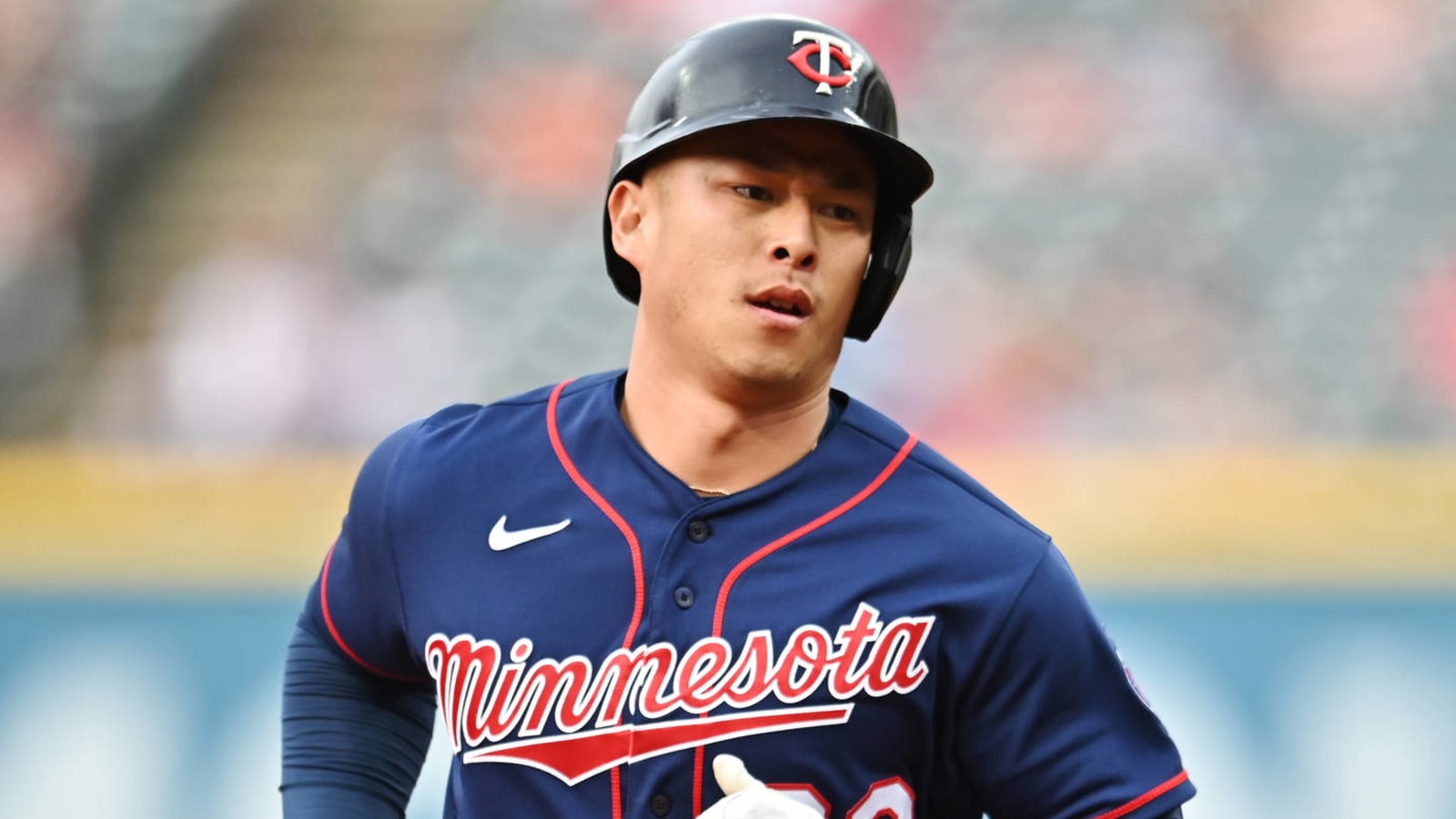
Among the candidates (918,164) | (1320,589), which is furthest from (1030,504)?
(918,164)

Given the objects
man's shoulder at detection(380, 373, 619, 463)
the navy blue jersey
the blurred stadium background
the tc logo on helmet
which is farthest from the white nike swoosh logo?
the blurred stadium background

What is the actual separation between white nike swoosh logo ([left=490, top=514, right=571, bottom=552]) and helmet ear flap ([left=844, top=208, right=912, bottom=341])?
0.37 m

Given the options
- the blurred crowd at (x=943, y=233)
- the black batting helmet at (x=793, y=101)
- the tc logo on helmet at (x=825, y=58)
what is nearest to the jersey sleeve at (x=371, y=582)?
the black batting helmet at (x=793, y=101)

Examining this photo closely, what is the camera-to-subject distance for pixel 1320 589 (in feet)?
13.6

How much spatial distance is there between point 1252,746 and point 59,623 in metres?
2.85

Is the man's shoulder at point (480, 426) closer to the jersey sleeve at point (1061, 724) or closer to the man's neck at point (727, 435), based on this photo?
the man's neck at point (727, 435)

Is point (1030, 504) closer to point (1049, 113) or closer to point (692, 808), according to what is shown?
point (1049, 113)

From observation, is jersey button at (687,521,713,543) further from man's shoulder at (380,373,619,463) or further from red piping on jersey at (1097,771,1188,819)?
red piping on jersey at (1097,771,1188,819)

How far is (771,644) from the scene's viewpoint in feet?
5.34

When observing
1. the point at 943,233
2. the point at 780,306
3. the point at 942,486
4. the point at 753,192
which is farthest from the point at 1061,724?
the point at 943,233

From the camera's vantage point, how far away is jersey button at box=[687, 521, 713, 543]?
1703mm

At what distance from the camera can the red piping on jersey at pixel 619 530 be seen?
1.61 metres

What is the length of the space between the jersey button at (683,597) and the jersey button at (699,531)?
58mm

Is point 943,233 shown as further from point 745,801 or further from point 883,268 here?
point 745,801
